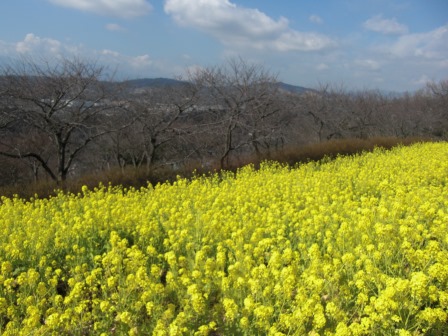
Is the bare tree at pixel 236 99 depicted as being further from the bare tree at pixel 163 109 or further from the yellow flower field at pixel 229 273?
the yellow flower field at pixel 229 273

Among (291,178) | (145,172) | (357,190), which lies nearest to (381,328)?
(357,190)

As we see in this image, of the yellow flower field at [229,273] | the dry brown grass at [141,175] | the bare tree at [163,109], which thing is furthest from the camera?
the bare tree at [163,109]

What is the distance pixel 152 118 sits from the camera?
62.1 feet

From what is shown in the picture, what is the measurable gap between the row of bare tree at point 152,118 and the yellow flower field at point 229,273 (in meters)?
8.01

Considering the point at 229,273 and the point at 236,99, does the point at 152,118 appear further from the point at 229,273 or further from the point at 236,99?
the point at 229,273

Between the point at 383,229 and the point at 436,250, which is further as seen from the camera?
the point at 383,229

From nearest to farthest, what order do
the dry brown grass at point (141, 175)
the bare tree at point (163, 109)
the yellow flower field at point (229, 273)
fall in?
the yellow flower field at point (229, 273)
the dry brown grass at point (141, 175)
the bare tree at point (163, 109)

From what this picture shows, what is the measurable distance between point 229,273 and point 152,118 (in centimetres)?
1580

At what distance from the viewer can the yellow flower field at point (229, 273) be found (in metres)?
3.20

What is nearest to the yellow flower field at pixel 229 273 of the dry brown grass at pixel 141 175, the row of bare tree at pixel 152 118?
the dry brown grass at pixel 141 175

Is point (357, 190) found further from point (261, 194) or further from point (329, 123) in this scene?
point (329, 123)

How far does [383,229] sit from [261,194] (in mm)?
3972

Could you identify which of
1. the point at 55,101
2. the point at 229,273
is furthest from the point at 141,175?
the point at 229,273

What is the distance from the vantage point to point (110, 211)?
23.2ft
